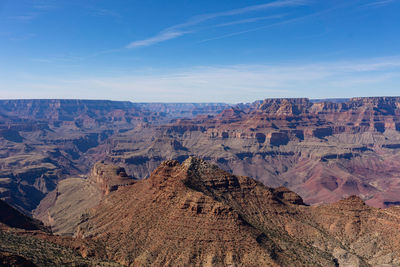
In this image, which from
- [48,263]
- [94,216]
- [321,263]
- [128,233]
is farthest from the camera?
[94,216]

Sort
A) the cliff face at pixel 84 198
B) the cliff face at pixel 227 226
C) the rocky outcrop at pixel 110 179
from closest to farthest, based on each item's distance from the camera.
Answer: the cliff face at pixel 227 226 → the cliff face at pixel 84 198 → the rocky outcrop at pixel 110 179

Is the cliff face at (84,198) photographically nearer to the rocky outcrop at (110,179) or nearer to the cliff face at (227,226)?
the rocky outcrop at (110,179)

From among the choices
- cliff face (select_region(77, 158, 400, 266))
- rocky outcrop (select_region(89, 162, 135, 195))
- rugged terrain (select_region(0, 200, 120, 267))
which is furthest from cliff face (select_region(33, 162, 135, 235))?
rugged terrain (select_region(0, 200, 120, 267))

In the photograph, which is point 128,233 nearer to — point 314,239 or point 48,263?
point 48,263

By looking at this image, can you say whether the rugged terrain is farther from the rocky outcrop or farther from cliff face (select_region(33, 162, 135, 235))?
cliff face (select_region(33, 162, 135, 235))

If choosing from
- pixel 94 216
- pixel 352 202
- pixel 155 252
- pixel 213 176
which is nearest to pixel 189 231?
pixel 155 252

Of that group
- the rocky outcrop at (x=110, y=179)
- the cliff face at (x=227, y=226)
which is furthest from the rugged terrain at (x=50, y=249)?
the rocky outcrop at (x=110, y=179)

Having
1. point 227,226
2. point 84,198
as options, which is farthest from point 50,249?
point 84,198

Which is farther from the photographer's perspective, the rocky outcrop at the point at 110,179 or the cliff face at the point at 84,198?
the rocky outcrop at the point at 110,179

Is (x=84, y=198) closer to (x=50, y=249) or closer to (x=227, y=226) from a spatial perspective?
(x=50, y=249)
